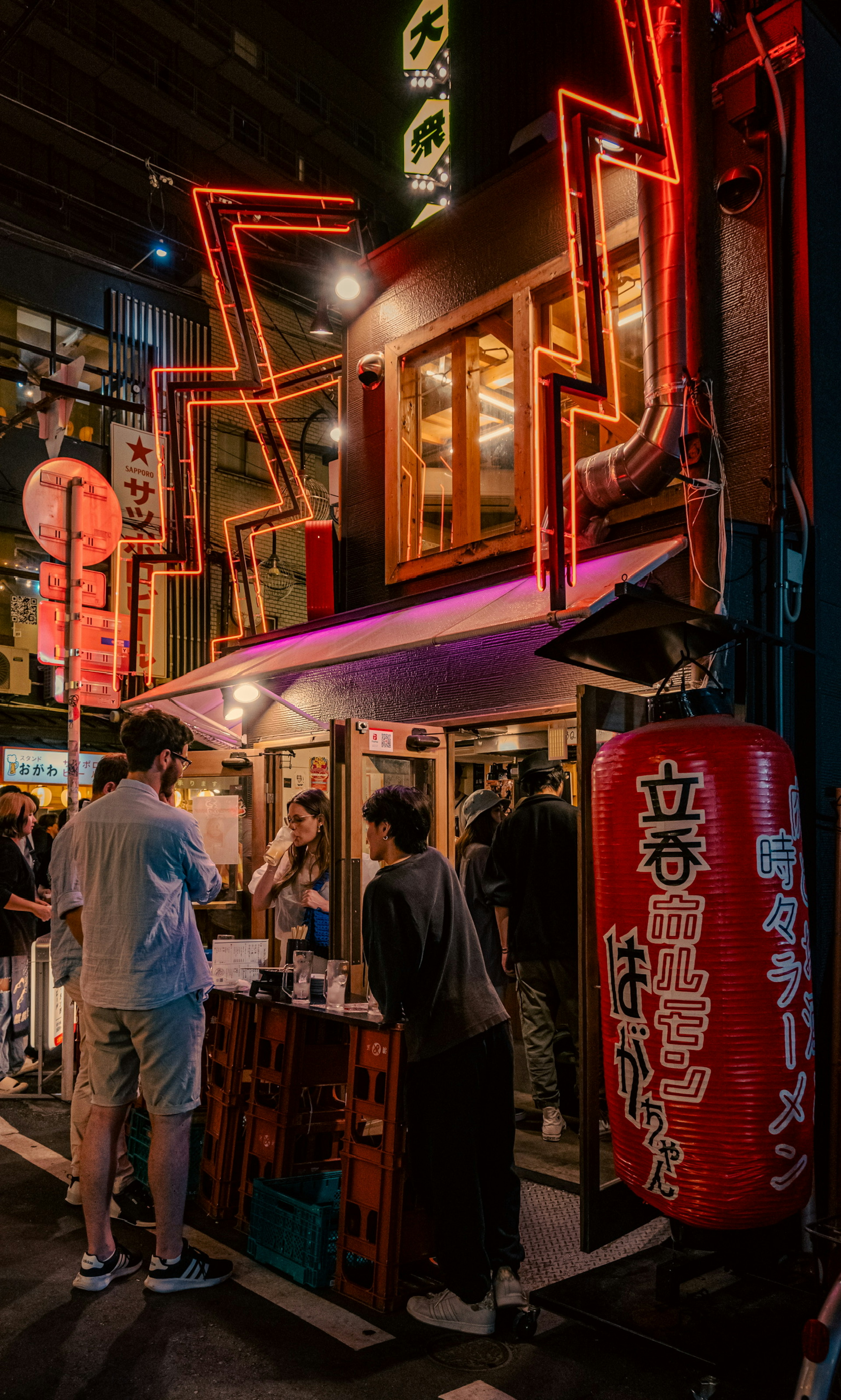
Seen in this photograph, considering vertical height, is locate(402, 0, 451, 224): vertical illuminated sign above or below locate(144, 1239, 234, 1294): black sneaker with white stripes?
above

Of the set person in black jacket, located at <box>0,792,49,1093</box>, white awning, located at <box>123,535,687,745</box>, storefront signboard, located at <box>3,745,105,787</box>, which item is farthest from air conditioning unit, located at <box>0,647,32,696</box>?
person in black jacket, located at <box>0,792,49,1093</box>

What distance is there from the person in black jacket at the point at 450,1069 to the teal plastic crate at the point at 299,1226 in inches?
20.4

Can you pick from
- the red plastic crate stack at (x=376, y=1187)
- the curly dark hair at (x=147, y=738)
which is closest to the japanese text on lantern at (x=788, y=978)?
the red plastic crate stack at (x=376, y=1187)

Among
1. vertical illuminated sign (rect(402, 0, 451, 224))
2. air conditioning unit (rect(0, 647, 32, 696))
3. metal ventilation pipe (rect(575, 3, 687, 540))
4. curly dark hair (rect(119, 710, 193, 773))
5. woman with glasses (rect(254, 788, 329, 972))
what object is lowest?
woman with glasses (rect(254, 788, 329, 972))

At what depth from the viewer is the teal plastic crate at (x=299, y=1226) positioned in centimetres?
453

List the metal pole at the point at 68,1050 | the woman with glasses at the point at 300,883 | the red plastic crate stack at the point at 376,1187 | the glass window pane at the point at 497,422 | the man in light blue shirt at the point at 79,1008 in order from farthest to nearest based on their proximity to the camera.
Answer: the glass window pane at the point at 497,422, the metal pole at the point at 68,1050, the woman with glasses at the point at 300,883, the man in light blue shirt at the point at 79,1008, the red plastic crate stack at the point at 376,1187

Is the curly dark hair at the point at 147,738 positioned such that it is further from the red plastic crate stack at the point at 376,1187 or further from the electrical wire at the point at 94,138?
the electrical wire at the point at 94,138

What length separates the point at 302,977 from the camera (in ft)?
18.2

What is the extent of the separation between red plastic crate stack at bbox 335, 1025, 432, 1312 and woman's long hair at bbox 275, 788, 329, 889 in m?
2.52

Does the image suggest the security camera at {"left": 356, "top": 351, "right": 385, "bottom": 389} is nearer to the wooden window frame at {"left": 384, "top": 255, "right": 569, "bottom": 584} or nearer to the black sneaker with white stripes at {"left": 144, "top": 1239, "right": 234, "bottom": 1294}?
the wooden window frame at {"left": 384, "top": 255, "right": 569, "bottom": 584}

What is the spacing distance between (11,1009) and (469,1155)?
566 cm

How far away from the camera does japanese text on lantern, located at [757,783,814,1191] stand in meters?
3.89

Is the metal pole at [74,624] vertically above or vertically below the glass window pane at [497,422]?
below

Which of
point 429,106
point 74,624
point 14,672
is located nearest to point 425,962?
point 74,624
